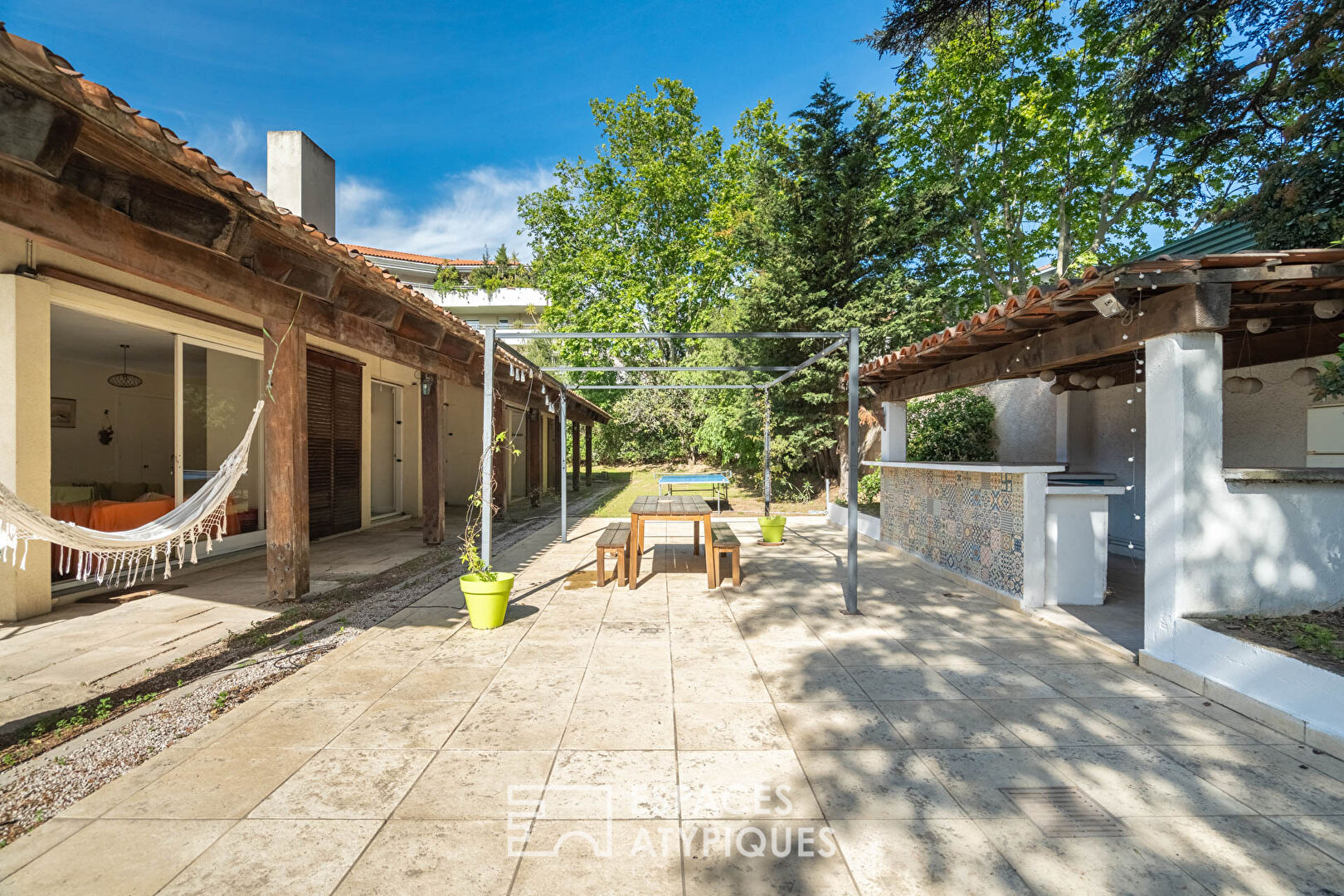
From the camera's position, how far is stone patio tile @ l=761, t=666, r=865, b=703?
3.17 metres

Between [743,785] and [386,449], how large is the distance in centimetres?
990

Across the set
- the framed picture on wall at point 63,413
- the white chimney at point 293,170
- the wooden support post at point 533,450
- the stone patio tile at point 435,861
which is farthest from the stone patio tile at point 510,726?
the wooden support post at point 533,450

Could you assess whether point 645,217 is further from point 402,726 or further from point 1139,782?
point 1139,782

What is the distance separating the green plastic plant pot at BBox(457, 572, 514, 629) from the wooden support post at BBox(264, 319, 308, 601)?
1.54 m

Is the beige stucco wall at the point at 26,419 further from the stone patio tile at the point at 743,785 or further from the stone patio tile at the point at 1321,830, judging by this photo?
the stone patio tile at the point at 1321,830

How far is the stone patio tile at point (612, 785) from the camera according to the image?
84.4 inches

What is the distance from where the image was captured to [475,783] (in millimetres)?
2322

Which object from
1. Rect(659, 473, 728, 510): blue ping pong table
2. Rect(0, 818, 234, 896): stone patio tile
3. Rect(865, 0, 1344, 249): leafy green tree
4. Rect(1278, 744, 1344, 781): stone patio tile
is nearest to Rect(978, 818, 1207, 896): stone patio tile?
Rect(1278, 744, 1344, 781): stone patio tile

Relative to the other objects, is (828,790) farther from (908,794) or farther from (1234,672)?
(1234,672)

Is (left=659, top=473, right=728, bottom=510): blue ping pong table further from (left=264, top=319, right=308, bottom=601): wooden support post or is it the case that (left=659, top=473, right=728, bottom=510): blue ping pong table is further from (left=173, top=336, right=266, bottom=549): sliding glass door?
(left=264, top=319, right=308, bottom=601): wooden support post

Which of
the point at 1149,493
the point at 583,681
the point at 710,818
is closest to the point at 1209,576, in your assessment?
the point at 1149,493

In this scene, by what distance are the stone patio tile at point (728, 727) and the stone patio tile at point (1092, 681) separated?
1.75 metres

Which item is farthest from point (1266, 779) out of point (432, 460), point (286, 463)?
point (432, 460)

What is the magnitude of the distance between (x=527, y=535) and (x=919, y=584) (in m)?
5.74
